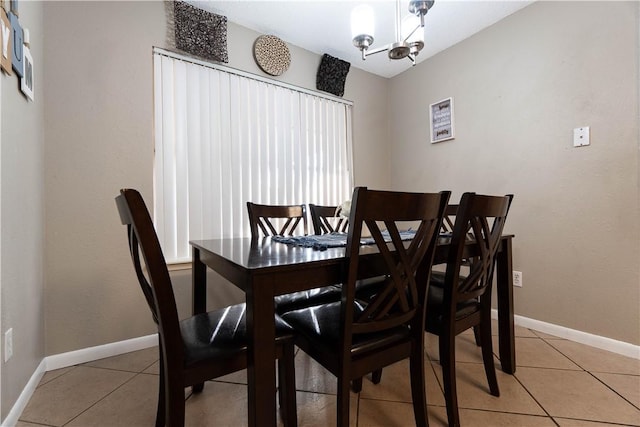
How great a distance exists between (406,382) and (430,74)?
9.19 ft

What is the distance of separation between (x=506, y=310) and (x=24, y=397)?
8.05ft

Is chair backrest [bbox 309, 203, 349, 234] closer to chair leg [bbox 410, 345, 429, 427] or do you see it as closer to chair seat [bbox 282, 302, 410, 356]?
chair seat [bbox 282, 302, 410, 356]

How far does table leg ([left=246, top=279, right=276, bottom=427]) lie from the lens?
859 millimetres

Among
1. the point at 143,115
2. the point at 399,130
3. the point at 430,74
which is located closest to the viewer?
the point at 143,115

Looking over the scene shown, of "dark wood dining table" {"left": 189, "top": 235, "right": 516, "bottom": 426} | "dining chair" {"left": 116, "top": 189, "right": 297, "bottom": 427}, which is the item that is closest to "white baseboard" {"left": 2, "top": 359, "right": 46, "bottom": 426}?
"dining chair" {"left": 116, "top": 189, "right": 297, "bottom": 427}

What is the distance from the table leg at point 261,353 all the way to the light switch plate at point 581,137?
232 centimetres

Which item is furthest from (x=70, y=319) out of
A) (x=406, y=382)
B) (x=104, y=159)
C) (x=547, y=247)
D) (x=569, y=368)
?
(x=547, y=247)

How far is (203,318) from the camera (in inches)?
47.6

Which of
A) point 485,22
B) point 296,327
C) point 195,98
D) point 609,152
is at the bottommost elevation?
point 296,327

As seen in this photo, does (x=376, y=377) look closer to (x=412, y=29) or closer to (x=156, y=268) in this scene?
(x=156, y=268)

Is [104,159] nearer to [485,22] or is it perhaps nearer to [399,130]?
[399,130]

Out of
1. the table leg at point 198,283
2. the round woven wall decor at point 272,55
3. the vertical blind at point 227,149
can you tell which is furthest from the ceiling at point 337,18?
the table leg at point 198,283

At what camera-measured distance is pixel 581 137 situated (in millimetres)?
1988

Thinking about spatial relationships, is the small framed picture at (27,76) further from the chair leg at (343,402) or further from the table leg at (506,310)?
the table leg at (506,310)
